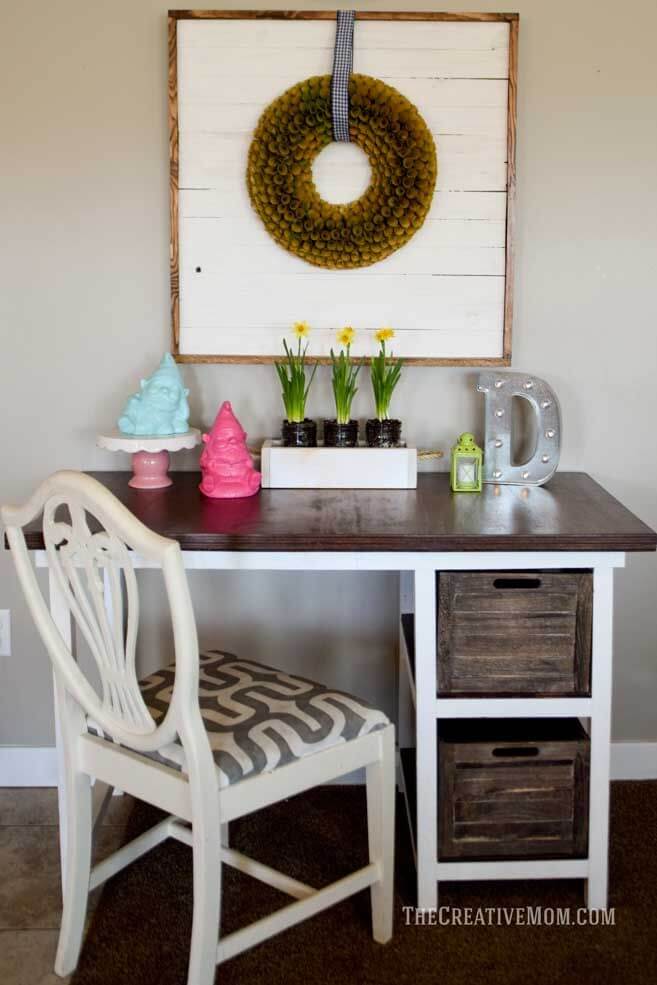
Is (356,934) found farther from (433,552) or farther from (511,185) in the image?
(511,185)

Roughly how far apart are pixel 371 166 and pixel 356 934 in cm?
155

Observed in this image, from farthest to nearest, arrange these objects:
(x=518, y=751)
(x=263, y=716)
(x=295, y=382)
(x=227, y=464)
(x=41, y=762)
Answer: (x=41, y=762) → (x=295, y=382) → (x=227, y=464) → (x=518, y=751) → (x=263, y=716)

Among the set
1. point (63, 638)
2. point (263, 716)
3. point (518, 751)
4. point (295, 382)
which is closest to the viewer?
point (263, 716)

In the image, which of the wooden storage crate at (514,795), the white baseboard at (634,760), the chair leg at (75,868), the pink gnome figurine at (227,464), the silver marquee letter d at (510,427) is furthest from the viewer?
the white baseboard at (634,760)

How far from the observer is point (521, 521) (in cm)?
197

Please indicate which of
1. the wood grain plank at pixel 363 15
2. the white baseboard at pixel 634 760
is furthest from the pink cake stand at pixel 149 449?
the white baseboard at pixel 634 760

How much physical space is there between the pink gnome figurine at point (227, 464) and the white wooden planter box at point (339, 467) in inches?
2.7

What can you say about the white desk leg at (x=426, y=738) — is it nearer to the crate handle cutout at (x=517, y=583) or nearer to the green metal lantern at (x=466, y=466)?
the crate handle cutout at (x=517, y=583)

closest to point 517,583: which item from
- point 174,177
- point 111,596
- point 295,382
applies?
point 295,382

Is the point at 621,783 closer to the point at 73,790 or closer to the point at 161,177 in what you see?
the point at 73,790

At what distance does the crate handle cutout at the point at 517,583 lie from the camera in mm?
1930

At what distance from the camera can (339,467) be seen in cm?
222

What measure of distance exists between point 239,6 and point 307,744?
1.55 m

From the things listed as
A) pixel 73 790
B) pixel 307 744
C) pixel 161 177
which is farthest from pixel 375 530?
pixel 161 177
